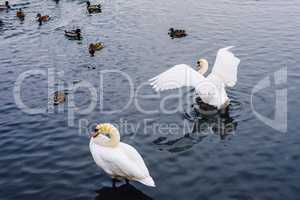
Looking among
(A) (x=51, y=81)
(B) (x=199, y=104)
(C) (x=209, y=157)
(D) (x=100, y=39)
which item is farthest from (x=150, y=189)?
(D) (x=100, y=39)

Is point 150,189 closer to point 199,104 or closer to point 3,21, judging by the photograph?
point 199,104

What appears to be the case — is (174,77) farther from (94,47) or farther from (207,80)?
(94,47)

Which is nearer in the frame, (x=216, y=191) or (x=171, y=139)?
(x=216, y=191)

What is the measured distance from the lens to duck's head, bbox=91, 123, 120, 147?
1218 centimetres

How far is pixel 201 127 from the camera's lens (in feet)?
52.8

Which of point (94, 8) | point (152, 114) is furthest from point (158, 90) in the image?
point (94, 8)

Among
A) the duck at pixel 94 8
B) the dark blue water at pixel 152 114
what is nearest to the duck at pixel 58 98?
the dark blue water at pixel 152 114

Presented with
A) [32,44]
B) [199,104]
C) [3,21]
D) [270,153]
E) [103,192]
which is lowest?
[103,192]

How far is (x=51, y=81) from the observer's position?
20.6 m

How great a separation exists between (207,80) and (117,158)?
6119 millimetres

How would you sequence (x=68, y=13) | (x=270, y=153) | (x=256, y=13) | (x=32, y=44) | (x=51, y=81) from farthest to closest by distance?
(x=68, y=13) < (x=256, y=13) < (x=32, y=44) < (x=51, y=81) < (x=270, y=153)

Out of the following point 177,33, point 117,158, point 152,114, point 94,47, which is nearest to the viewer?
point 117,158

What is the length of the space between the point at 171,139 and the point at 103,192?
12.1 feet

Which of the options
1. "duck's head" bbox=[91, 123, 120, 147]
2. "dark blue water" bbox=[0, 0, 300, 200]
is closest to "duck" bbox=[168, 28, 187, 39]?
"dark blue water" bbox=[0, 0, 300, 200]
